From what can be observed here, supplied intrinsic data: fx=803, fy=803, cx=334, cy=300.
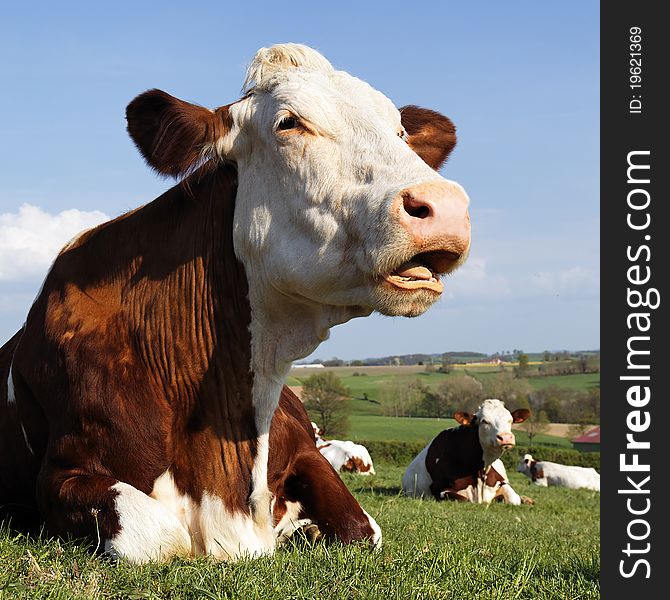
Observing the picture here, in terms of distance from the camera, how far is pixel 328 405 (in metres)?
56.0

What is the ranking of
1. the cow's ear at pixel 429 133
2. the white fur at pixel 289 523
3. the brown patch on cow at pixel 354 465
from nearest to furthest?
the white fur at pixel 289 523
the cow's ear at pixel 429 133
the brown patch on cow at pixel 354 465

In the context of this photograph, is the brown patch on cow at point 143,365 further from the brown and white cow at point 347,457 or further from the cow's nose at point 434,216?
the brown and white cow at point 347,457

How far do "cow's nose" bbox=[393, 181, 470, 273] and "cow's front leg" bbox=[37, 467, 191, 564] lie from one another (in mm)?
1789

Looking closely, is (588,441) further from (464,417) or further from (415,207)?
(415,207)

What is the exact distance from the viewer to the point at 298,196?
4.14 meters

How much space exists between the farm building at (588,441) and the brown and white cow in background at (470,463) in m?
43.5

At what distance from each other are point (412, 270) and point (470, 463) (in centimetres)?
1278

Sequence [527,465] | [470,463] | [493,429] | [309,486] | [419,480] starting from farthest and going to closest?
[527,465], [419,480], [493,429], [470,463], [309,486]

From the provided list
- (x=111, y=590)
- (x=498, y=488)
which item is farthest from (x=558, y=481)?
(x=111, y=590)

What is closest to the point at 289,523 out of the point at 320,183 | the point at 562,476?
the point at 320,183

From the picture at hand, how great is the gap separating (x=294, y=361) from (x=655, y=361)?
2.10 metres

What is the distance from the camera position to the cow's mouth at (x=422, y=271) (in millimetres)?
3750

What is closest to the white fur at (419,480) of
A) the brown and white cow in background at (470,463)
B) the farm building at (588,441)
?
the brown and white cow in background at (470,463)

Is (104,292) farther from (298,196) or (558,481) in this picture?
(558,481)
